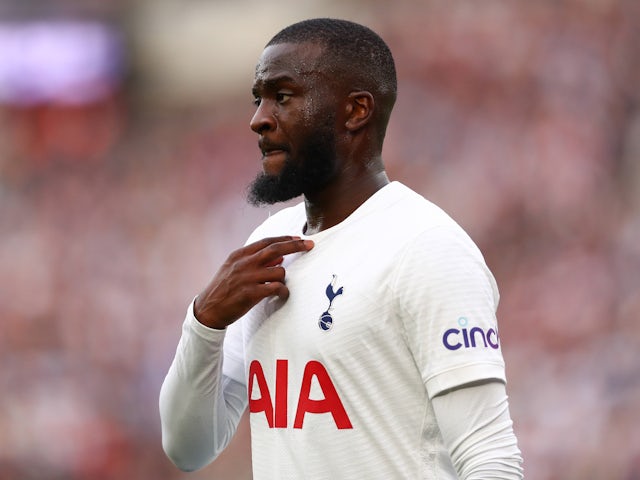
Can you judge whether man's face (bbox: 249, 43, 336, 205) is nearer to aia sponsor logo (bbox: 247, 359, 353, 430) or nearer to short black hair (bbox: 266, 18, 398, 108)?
short black hair (bbox: 266, 18, 398, 108)

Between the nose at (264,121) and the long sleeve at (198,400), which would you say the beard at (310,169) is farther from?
the long sleeve at (198,400)

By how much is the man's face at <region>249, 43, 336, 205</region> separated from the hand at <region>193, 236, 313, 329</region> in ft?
0.51

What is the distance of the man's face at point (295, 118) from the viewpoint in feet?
7.31

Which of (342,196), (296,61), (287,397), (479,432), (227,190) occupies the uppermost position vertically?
(227,190)

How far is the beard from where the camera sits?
88.4 inches

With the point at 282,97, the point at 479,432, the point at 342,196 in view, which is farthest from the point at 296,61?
the point at 479,432

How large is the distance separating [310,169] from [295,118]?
11 centimetres

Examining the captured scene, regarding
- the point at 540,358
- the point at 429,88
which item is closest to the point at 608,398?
the point at 540,358

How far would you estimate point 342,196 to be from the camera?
7.50 feet

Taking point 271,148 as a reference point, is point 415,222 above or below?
below

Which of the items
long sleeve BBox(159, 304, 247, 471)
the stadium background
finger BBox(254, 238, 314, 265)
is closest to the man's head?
finger BBox(254, 238, 314, 265)

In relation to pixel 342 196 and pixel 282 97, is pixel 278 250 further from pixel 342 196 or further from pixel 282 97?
pixel 282 97

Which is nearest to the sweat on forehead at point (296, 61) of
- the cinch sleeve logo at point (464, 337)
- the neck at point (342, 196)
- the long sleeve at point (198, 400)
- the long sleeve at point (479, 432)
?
the neck at point (342, 196)

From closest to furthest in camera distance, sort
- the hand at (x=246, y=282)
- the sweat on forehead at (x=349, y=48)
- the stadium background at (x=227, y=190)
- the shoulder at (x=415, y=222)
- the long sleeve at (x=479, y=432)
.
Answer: the long sleeve at (x=479, y=432) < the shoulder at (x=415, y=222) < the hand at (x=246, y=282) < the sweat on forehead at (x=349, y=48) < the stadium background at (x=227, y=190)
